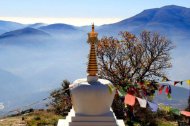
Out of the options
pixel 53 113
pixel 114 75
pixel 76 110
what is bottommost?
pixel 53 113

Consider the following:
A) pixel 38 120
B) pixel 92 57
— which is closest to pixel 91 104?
pixel 92 57

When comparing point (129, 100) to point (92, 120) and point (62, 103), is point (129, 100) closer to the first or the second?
point (92, 120)

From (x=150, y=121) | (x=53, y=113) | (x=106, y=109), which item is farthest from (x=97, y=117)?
(x=53, y=113)

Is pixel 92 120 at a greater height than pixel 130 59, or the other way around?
pixel 92 120

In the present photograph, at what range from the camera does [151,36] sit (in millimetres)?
43188

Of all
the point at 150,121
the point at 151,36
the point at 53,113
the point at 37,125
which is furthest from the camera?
the point at 151,36

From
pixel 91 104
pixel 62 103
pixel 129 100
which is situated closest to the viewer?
pixel 129 100

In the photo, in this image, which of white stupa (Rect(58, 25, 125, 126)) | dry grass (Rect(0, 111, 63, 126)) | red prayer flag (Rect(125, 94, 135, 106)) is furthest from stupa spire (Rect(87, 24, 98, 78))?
dry grass (Rect(0, 111, 63, 126))

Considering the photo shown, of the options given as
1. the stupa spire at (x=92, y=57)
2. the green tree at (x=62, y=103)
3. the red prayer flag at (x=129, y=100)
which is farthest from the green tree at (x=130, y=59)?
the red prayer flag at (x=129, y=100)

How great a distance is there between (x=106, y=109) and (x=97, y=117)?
53 cm

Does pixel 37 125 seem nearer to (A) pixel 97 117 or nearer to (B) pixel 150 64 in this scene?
(B) pixel 150 64

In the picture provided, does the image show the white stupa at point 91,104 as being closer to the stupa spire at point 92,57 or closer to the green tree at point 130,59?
the stupa spire at point 92,57

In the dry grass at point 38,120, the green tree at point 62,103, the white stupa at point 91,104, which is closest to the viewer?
the white stupa at point 91,104

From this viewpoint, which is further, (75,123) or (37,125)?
(37,125)
